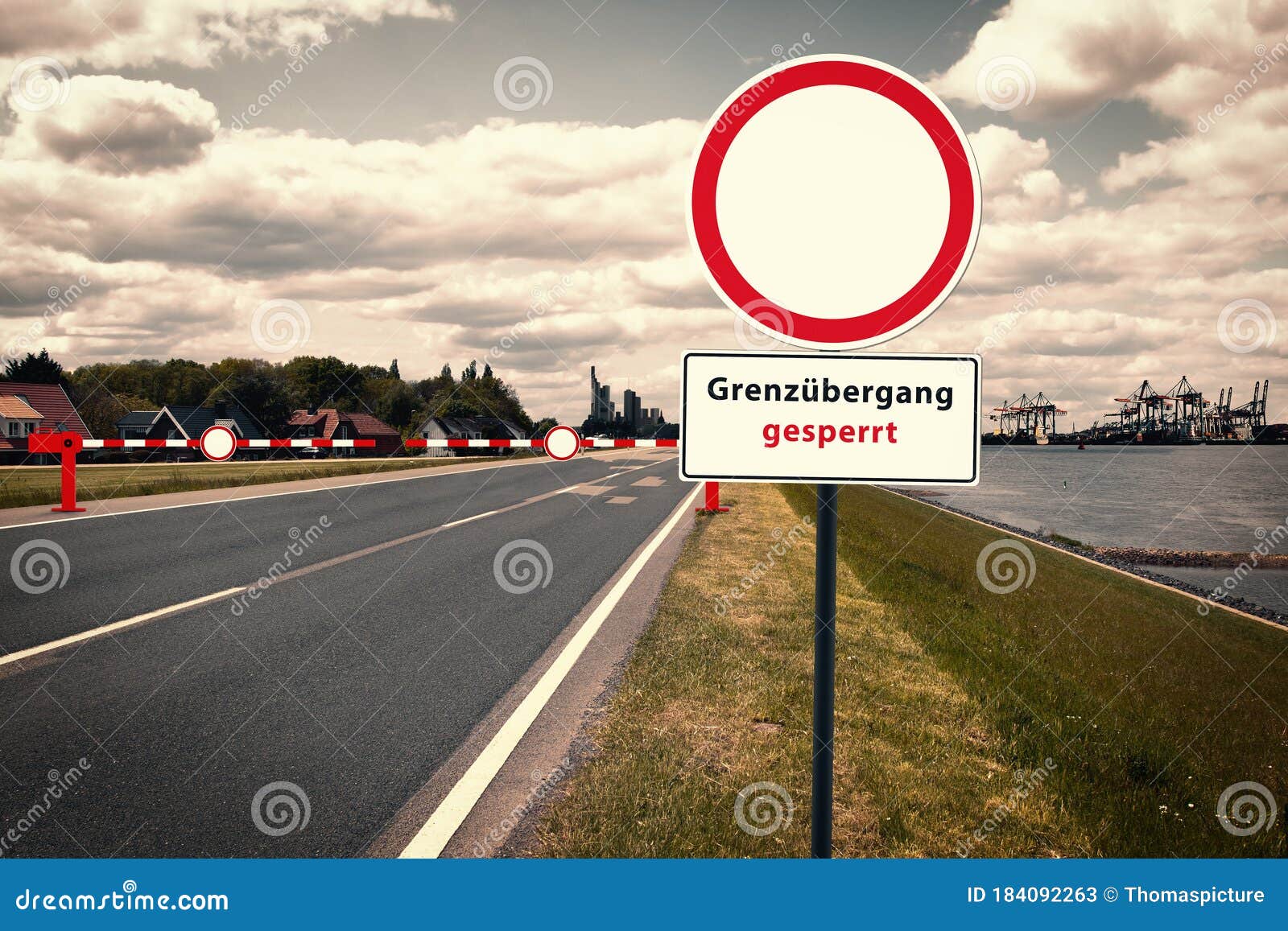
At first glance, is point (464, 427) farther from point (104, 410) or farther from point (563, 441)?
point (563, 441)

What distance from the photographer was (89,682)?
15.5 ft

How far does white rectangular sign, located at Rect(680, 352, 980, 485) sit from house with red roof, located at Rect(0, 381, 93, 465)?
5904 cm

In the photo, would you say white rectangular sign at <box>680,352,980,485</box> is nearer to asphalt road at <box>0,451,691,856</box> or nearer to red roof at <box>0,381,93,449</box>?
asphalt road at <box>0,451,691,856</box>

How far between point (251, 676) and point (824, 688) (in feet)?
14.4

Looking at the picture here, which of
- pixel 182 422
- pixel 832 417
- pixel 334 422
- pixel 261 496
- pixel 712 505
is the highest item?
pixel 334 422

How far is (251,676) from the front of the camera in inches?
194

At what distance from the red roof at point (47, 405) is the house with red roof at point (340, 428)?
1234 inches

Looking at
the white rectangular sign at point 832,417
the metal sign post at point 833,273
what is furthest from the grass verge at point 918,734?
the white rectangular sign at point 832,417

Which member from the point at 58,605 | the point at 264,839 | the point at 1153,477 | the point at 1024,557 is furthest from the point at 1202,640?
the point at 1153,477

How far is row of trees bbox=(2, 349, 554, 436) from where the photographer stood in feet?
259

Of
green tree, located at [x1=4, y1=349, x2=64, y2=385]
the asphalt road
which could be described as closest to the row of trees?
green tree, located at [x1=4, y1=349, x2=64, y2=385]

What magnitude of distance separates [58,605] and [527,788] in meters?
5.78

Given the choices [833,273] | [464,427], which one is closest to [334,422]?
[464,427]

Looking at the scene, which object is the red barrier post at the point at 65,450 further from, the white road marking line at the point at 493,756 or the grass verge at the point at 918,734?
the white road marking line at the point at 493,756
